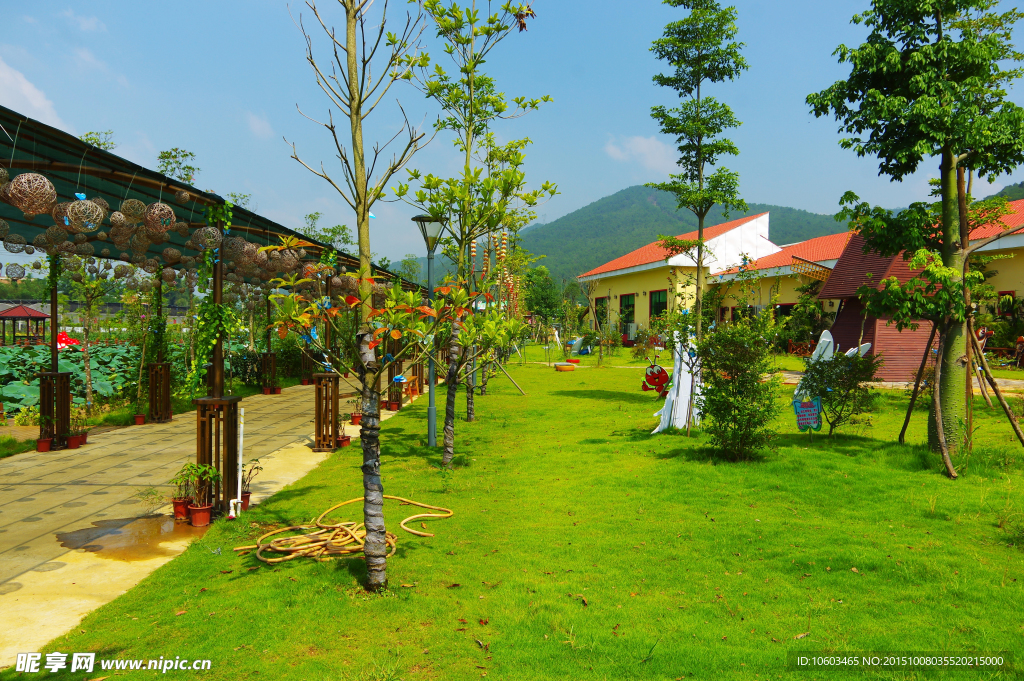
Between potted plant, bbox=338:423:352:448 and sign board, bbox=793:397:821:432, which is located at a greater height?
sign board, bbox=793:397:821:432

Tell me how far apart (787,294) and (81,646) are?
28.6 m

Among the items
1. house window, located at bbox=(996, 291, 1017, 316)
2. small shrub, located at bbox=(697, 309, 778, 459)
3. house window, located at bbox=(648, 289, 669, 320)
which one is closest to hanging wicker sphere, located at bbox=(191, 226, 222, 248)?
small shrub, located at bbox=(697, 309, 778, 459)

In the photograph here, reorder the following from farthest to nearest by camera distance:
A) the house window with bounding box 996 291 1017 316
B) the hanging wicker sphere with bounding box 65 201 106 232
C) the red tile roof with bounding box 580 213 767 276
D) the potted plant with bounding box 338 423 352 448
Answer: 1. the red tile roof with bounding box 580 213 767 276
2. the house window with bounding box 996 291 1017 316
3. the potted plant with bounding box 338 423 352 448
4. the hanging wicker sphere with bounding box 65 201 106 232

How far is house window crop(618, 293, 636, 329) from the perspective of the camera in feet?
118

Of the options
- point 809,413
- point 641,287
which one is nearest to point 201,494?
point 809,413

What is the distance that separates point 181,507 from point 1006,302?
23116 millimetres

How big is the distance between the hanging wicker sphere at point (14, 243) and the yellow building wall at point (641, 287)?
25.5m

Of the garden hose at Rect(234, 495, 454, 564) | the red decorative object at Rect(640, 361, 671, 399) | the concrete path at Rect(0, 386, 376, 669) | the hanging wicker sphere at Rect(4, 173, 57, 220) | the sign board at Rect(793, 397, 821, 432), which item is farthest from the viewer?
the red decorative object at Rect(640, 361, 671, 399)

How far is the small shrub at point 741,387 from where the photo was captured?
7.07 m

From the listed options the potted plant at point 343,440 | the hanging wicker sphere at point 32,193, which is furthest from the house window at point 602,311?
the hanging wicker sphere at point 32,193

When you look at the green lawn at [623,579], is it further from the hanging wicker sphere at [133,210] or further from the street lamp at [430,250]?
the hanging wicker sphere at [133,210]

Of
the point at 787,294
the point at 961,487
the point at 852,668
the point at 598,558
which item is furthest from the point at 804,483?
the point at 787,294

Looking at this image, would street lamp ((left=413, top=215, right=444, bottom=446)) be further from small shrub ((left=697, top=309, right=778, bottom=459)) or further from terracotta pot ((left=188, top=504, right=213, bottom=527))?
small shrub ((left=697, top=309, right=778, bottom=459))

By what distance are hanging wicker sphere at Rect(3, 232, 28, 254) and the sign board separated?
38.0ft
